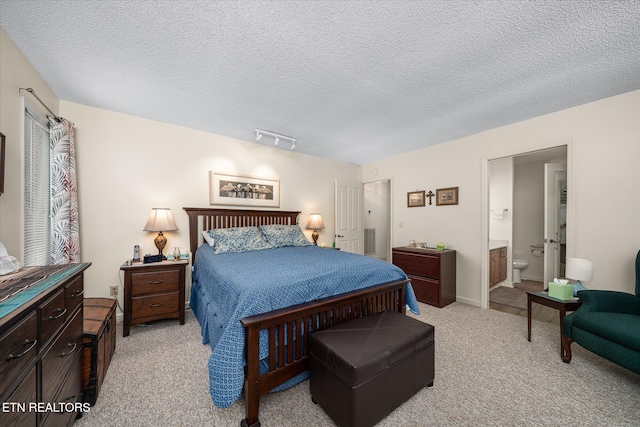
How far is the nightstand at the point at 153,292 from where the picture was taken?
2.50 m

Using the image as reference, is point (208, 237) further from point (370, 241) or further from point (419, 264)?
point (370, 241)

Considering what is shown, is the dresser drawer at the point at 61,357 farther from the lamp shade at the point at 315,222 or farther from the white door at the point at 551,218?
the white door at the point at 551,218

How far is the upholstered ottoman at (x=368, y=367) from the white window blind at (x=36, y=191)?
2694 millimetres

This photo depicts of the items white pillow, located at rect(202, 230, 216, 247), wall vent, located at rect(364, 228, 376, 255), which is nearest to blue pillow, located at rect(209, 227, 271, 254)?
white pillow, located at rect(202, 230, 216, 247)

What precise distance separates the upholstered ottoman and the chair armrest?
1.60 m

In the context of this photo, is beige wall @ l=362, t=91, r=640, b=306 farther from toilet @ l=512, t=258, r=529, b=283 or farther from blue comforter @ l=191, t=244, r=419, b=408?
toilet @ l=512, t=258, r=529, b=283

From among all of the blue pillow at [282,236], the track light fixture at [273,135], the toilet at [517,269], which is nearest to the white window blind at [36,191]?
the track light fixture at [273,135]

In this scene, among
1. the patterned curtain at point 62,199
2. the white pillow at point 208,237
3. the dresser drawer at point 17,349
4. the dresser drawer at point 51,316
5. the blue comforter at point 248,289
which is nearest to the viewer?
the dresser drawer at point 17,349

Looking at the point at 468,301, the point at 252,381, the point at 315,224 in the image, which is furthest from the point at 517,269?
the point at 252,381

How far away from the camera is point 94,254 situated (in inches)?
109

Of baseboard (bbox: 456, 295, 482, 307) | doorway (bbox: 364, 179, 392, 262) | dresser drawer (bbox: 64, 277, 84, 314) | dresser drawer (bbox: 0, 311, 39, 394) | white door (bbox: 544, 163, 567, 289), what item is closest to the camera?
dresser drawer (bbox: 0, 311, 39, 394)

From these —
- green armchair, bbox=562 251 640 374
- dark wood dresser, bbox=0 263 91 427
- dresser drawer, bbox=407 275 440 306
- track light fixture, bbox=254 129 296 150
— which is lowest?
dresser drawer, bbox=407 275 440 306

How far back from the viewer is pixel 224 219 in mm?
3602

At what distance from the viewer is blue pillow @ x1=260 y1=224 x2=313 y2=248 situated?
3.45 metres
